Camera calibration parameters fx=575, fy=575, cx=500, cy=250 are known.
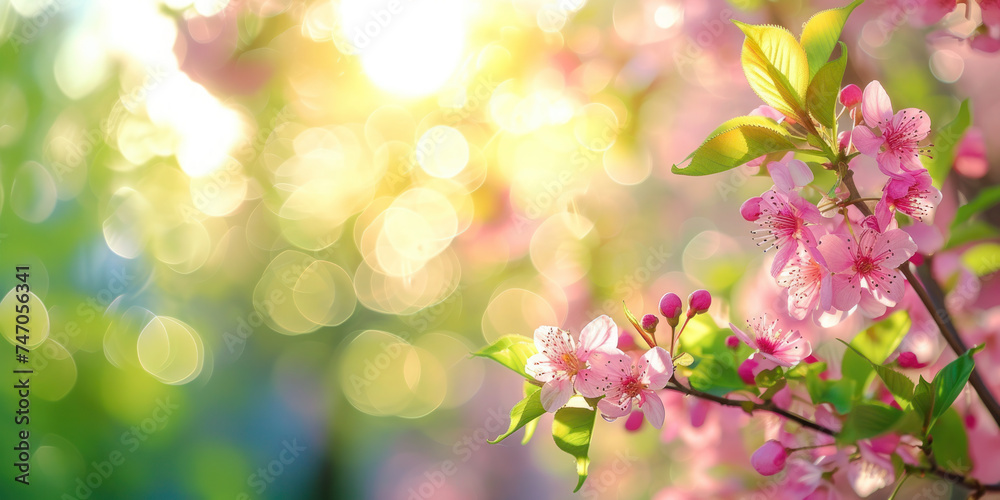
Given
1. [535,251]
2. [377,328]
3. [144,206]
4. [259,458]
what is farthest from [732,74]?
[259,458]

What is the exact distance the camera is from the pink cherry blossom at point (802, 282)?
45 centimetres

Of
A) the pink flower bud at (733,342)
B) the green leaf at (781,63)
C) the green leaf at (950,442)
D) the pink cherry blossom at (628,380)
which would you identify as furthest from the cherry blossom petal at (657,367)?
the green leaf at (950,442)

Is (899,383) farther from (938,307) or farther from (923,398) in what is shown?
(938,307)

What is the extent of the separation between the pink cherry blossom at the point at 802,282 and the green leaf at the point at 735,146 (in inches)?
3.5

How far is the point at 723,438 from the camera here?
41.3 inches

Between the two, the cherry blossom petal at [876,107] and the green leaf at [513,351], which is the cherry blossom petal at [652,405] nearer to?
the green leaf at [513,351]

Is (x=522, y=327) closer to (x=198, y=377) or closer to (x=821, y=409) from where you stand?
(x=198, y=377)

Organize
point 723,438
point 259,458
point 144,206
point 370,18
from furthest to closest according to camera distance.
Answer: point 259,458
point 144,206
point 370,18
point 723,438

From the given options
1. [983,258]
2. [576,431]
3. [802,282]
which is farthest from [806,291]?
[983,258]

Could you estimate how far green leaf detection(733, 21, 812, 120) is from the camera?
416 mm

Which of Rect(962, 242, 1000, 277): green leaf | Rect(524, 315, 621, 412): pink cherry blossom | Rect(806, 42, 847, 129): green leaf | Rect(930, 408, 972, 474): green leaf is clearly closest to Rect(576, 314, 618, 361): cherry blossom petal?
Rect(524, 315, 621, 412): pink cherry blossom

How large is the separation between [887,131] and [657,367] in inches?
9.6

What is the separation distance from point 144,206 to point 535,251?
1.17 m

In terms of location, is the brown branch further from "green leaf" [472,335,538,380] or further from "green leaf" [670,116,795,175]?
"green leaf" [472,335,538,380]
